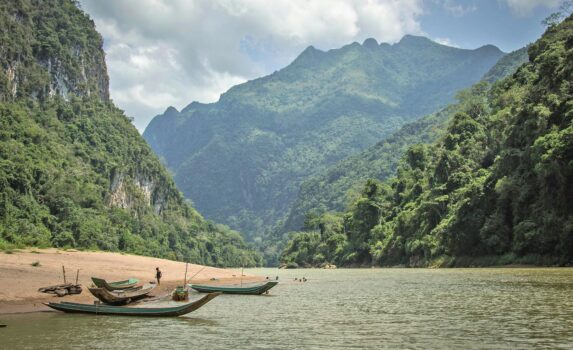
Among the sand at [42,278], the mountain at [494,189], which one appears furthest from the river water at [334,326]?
the mountain at [494,189]

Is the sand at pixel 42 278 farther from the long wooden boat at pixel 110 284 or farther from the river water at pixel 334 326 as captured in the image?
the river water at pixel 334 326

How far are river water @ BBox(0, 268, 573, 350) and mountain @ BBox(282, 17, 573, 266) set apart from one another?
1162 inches

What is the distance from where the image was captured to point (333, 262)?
430 feet

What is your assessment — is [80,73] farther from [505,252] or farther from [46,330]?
[46,330]

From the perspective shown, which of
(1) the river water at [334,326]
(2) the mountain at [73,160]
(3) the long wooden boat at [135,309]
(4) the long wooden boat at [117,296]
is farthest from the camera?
(2) the mountain at [73,160]

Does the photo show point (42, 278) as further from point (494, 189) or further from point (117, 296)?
point (494, 189)

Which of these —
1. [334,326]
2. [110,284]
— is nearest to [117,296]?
[110,284]

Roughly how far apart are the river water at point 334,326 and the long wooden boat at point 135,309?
0.29 metres

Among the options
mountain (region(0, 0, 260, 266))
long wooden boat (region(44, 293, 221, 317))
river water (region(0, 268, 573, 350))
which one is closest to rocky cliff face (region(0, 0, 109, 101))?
mountain (region(0, 0, 260, 266))

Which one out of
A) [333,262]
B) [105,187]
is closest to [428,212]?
[333,262]

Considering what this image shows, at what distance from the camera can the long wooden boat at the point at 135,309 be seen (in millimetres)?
22797

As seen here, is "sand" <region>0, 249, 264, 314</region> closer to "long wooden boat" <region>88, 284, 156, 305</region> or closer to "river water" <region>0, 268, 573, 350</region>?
"long wooden boat" <region>88, 284, 156, 305</region>

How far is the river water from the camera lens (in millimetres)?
16719

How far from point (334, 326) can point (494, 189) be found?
181ft
